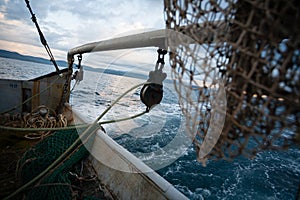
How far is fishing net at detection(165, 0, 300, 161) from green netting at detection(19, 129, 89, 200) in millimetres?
1432

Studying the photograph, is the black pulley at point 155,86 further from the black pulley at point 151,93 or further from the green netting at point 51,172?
the green netting at point 51,172

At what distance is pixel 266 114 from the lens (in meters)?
0.48

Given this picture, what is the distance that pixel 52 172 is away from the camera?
5.79 feet

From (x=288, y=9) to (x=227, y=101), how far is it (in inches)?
11.0

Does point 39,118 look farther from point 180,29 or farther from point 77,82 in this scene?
point 180,29

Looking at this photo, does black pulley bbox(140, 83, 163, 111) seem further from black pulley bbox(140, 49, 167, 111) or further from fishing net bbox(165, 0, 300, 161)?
fishing net bbox(165, 0, 300, 161)

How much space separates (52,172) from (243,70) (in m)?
1.94

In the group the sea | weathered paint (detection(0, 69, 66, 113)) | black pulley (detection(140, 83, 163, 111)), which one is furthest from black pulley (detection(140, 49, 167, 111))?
weathered paint (detection(0, 69, 66, 113))

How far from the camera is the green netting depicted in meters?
1.54

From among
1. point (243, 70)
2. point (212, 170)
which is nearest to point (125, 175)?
point (243, 70)

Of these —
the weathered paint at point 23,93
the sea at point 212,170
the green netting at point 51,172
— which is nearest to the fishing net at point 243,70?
the green netting at point 51,172

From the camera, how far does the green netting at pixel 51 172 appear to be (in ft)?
5.04

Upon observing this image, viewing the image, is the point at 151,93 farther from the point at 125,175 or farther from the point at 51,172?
the point at 51,172

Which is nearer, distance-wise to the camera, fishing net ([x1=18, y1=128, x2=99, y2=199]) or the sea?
fishing net ([x1=18, y1=128, x2=99, y2=199])
